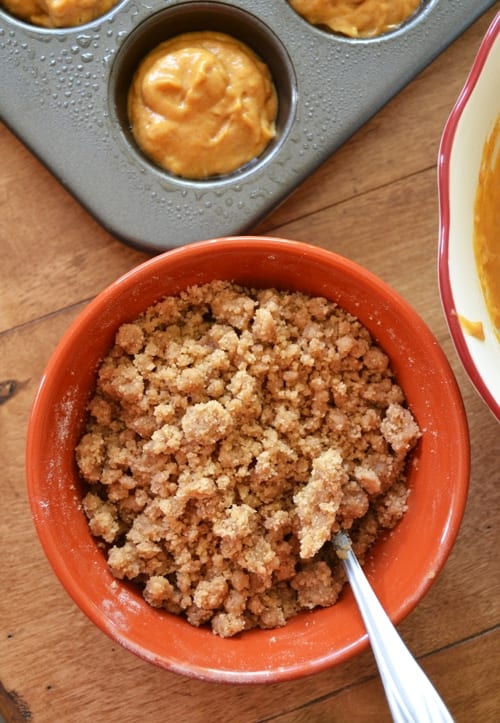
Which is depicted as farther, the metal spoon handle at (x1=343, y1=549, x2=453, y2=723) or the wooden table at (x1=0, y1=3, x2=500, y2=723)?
the wooden table at (x1=0, y1=3, x2=500, y2=723)

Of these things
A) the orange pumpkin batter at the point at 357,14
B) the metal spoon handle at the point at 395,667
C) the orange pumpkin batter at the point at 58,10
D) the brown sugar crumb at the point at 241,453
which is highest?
the orange pumpkin batter at the point at 58,10

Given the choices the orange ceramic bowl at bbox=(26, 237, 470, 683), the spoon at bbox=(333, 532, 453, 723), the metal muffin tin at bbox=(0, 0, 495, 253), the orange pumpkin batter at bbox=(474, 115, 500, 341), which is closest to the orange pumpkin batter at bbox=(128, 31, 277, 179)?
the metal muffin tin at bbox=(0, 0, 495, 253)

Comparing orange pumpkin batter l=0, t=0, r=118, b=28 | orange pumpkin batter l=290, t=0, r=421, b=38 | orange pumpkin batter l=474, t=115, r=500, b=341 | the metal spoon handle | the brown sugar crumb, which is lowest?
the metal spoon handle

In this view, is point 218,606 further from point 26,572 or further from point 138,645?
point 26,572

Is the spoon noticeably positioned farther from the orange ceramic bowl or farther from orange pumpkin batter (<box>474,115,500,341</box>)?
orange pumpkin batter (<box>474,115,500,341</box>)

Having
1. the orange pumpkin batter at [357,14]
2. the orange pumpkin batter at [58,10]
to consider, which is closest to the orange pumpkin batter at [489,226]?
the orange pumpkin batter at [357,14]

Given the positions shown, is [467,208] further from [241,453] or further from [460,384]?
[241,453]

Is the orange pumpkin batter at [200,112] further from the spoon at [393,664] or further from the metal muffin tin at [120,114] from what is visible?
the spoon at [393,664]
